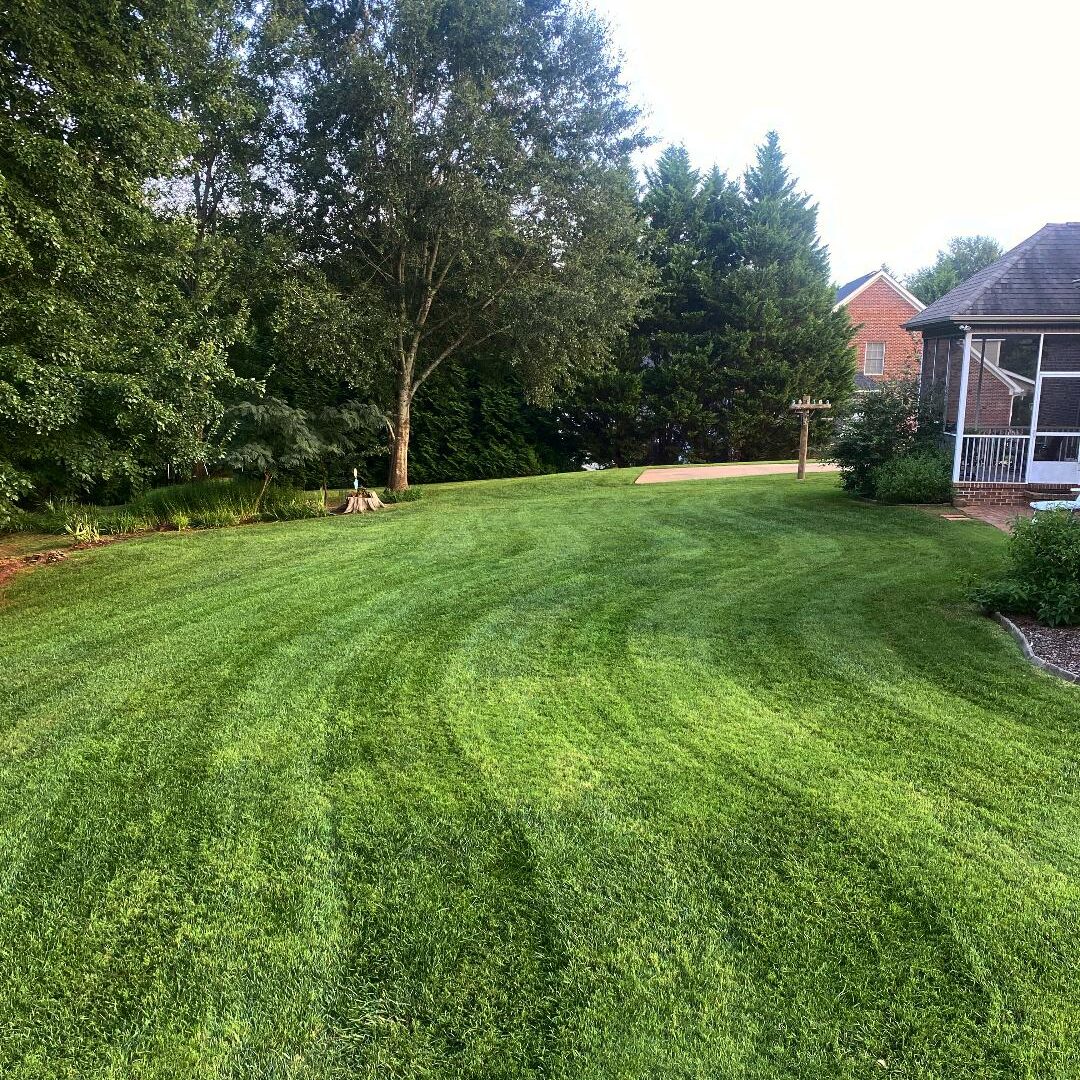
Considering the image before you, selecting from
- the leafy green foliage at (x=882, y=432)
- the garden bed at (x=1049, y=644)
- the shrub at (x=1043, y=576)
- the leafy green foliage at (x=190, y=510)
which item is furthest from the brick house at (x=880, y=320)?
the garden bed at (x=1049, y=644)

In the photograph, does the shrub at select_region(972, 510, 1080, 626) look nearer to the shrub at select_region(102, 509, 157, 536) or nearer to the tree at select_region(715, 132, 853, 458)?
the shrub at select_region(102, 509, 157, 536)

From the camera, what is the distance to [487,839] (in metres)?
3.08

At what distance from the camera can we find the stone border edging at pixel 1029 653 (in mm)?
4691

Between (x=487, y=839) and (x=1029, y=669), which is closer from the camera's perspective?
(x=487, y=839)

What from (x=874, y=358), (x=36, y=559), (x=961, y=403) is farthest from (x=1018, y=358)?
(x=36, y=559)

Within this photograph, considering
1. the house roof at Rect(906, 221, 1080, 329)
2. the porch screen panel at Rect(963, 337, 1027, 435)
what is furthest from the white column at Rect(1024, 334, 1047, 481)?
the porch screen panel at Rect(963, 337, 1027, 435)

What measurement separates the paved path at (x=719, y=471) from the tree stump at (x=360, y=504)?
555cm

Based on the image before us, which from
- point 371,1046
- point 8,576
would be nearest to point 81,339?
point 8,576

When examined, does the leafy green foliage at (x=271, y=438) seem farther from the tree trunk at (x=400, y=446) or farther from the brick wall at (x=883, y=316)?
the brick wall at (x=883, y=316)

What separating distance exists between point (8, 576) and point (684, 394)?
16975mm

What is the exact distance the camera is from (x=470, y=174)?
12703 mm

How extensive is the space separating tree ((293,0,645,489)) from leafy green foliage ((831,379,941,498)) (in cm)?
479

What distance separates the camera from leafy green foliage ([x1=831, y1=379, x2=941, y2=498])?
12398 mm

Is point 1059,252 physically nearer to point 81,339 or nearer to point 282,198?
point 282,198
